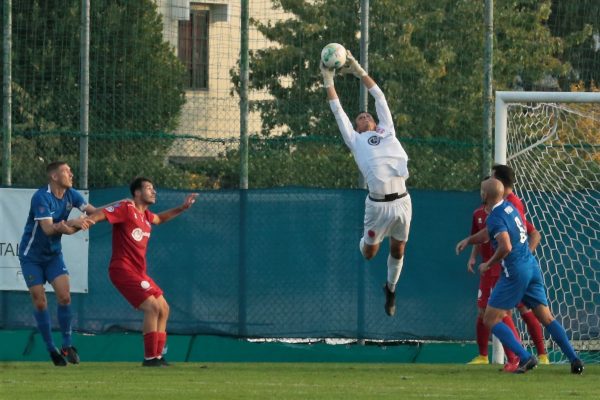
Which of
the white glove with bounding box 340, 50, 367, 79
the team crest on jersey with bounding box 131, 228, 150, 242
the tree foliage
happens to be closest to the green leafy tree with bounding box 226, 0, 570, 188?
the tree foliage

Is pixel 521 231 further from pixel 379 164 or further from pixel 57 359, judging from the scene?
pixel 57 359

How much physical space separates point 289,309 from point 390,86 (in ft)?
10.1

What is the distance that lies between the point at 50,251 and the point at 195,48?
13.1 ft

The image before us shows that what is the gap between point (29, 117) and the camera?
17.5m

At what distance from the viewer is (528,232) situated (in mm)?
14609

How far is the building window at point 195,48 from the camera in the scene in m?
17.6

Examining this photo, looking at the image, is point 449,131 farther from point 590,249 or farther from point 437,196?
point 590,249

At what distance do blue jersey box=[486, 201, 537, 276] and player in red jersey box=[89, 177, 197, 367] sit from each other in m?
3.63

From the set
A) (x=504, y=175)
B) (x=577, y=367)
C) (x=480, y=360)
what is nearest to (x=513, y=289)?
(x=577, y=367)

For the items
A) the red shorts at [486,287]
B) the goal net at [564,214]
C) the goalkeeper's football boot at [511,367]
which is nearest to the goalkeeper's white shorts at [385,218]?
the red shorts at [486,287]

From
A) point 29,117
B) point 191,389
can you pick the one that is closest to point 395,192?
point 191,389

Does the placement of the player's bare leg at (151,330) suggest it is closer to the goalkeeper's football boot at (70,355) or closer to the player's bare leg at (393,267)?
the goalkeeper's football boot at (70,355)

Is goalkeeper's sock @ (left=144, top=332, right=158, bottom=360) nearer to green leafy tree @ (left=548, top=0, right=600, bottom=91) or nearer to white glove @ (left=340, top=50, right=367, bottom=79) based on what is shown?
white glove @ (left=340, top=50, right=367, bottom=79)

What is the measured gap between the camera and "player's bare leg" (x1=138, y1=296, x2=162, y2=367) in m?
14.4
